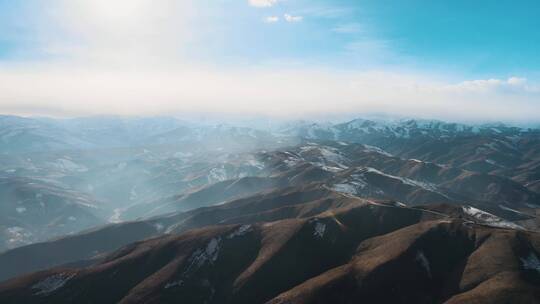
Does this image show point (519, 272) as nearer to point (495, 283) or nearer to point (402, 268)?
point (495, 283)

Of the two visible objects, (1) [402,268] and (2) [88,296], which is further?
(2) [88,296]

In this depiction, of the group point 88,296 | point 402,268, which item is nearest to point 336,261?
point 402,268

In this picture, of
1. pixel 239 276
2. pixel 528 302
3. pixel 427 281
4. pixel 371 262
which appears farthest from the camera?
pixel 239 276

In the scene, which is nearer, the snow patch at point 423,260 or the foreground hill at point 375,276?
the foreground hill at point 375,276

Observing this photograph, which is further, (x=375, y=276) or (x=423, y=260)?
(x=423, y=260)

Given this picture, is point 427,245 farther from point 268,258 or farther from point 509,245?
point 268,258

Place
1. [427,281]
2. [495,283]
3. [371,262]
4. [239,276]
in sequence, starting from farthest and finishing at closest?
[239,276]
[371,262]
[427,281]
[495,283]

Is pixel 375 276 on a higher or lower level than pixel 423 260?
lower

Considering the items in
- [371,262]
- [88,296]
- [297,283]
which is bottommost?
[88,296]

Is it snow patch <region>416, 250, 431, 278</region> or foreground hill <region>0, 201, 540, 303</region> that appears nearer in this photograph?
foreground hill <region>0, 201, 540, 303</region>

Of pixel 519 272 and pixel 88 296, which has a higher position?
pixel 519 272
